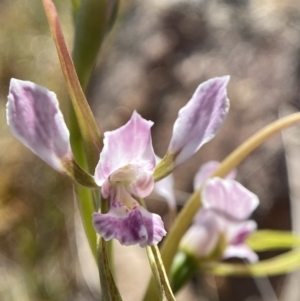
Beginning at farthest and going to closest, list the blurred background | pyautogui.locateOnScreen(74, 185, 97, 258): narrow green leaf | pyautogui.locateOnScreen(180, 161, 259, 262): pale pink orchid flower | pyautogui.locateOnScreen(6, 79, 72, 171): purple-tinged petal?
1. the blurred background
2. pyautogui.locateOnScreen(180, 161, 259, 262): pale pink orchid flower
3. pyautogui.locateOnScreen(74, 185, 97, 258): narrow green leaf
4. pyautogui.locateOnScreen(6, 79, 72, 171): purple-tinged petal

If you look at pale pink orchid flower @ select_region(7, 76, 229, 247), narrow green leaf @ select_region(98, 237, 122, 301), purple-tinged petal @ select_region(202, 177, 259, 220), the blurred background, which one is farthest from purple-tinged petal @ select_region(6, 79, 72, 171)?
the blurred background

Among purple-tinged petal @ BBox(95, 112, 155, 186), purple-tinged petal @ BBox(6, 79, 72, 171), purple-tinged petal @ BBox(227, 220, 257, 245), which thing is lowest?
purple-tinged petal @ BBox(227, 220, 257, 245)

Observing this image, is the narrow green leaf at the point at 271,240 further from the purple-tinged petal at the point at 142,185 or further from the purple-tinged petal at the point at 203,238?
the purple-tinged petal at the point at 142,185

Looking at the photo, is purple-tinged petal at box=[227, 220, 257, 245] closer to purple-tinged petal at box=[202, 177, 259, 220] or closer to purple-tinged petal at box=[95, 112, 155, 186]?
purple-tinged petal at box=[202, 177, 259, 220]

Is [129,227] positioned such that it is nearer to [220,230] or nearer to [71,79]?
[71,79]

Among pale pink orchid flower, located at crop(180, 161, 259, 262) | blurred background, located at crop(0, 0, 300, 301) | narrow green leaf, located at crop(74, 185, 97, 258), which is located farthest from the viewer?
blurred background, located at crop(0, 0, 300, 301)

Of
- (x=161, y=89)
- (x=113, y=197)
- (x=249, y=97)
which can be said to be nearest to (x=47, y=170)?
(x=161, y=89)

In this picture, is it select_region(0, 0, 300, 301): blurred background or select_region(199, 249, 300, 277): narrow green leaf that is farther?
select_region(0, 0, 300, 301): blurred background
